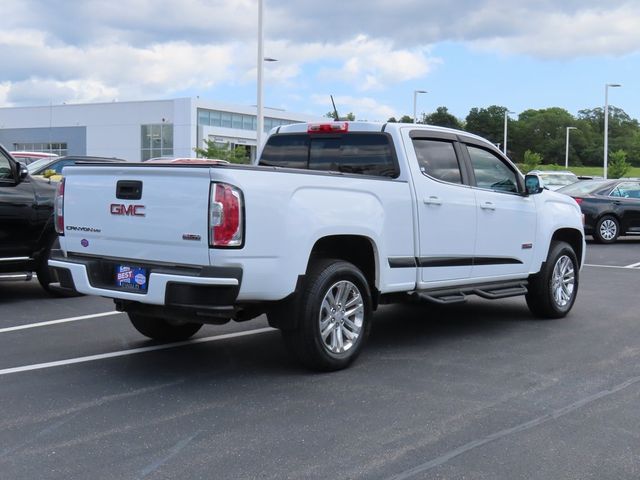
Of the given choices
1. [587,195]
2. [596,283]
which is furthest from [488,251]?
[587,195]

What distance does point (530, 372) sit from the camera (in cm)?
597

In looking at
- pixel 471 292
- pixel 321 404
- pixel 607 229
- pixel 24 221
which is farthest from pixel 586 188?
pixel 321 404

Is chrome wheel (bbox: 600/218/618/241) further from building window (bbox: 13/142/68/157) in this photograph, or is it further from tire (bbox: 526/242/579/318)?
building window (bbox: 13/142/68/157)

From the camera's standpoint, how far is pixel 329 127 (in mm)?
7016

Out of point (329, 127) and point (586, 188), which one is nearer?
point (329, 127)

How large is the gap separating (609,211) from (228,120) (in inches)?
2310

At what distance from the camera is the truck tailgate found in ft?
16.9

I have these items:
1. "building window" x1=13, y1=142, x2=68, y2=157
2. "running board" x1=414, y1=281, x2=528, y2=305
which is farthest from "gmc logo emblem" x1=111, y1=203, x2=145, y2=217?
"building window" x1=13, y1=142, x2=68, y2=157

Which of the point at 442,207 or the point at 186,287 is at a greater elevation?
the point at 442,207

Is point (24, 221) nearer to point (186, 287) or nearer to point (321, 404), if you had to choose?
point (186, 287)

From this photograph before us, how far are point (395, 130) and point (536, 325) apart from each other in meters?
2.79

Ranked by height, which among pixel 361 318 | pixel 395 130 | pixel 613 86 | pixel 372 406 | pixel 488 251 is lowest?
pixel 372 406

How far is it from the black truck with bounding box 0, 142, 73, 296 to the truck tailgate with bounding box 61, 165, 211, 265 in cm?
317

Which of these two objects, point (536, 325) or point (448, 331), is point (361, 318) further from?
point (536, 325)
